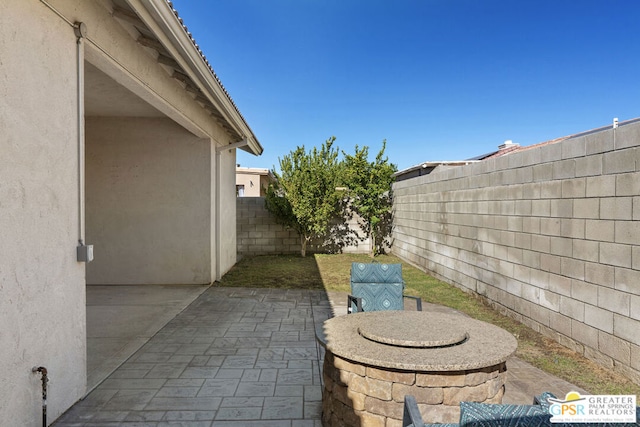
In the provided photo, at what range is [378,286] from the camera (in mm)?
4785

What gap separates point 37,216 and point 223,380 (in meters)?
2.09

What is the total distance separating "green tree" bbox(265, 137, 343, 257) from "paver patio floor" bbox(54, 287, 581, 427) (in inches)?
238

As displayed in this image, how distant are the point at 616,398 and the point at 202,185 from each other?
7224 mm

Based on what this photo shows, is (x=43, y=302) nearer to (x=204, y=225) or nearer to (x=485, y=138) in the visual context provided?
(x=204, y=225)

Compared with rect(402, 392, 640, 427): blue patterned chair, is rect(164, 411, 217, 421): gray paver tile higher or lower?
lower

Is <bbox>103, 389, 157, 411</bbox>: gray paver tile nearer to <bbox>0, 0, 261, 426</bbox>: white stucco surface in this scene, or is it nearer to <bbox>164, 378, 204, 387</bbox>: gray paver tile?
<bbox>164, 378, 204, 387</bbox>: gray paver tile

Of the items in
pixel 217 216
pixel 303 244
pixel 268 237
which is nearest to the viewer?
pixel 217 216

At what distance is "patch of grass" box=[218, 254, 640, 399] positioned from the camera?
3.49 meters

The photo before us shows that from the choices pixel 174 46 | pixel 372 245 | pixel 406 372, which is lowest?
pixel 372 245

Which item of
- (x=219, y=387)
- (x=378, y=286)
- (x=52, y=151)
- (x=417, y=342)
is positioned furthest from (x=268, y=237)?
(x=417, y=342)

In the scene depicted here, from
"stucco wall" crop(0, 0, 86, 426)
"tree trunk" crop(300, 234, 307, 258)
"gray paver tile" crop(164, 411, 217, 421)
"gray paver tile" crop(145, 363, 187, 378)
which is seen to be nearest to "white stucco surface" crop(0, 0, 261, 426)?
"stucco wall" crop(0, 0, 86, 426)

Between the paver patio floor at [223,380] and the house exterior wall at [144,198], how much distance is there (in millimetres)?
2530

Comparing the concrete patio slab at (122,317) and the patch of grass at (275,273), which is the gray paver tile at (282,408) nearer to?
the concrete patio slab at (122,317)

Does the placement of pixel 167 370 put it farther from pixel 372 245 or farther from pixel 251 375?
pixel 372 245
